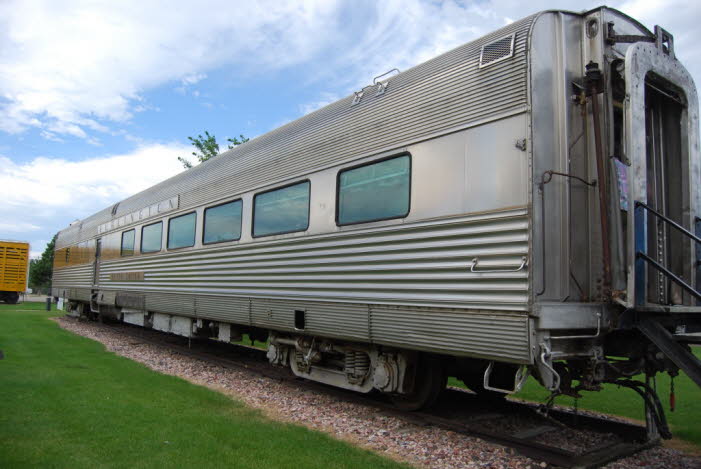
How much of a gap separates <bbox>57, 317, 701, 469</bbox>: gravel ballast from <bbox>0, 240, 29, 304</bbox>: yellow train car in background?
80.1 feet

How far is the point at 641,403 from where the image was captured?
21.9 ft

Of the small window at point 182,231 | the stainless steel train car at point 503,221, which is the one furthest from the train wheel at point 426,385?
the small window at point 182,231

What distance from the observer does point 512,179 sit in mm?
4250

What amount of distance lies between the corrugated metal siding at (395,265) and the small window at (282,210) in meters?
0.19

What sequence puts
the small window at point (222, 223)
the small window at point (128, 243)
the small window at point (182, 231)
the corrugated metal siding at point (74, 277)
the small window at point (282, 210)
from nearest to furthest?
the small window at point (282, 210), the small window at point (222, 223), the small window at point (182, 231), the small window at point (128, 243), the corrugated metal siding at point (74, 277)

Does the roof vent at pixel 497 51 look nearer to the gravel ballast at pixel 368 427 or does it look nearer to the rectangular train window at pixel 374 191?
the rectangular train window at pixel 374 191

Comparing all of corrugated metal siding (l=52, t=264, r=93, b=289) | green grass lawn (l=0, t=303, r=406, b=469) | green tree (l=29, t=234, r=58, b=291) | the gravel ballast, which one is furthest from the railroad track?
green tree (l=29, t=234, r=58, b=291)

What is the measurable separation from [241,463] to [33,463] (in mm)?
1479

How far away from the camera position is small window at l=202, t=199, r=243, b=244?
816 centimetres

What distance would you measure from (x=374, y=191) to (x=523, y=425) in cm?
276

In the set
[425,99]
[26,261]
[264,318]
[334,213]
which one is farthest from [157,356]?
[26,261]

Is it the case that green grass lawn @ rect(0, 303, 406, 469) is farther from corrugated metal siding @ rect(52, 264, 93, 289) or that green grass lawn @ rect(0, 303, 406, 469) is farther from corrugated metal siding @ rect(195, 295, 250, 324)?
corrugated metal siding @ rect(52, 264, 93, 289)

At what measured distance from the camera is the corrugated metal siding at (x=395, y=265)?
4207mm

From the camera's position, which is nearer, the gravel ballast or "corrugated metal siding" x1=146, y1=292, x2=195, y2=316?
the gravel ballast
